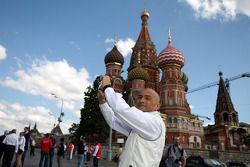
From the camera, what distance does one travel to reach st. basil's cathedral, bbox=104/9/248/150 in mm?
39469

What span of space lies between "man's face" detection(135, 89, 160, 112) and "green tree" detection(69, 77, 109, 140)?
2873cm

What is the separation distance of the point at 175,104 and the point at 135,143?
39483 millimetres

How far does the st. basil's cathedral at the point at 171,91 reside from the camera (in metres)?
39.5

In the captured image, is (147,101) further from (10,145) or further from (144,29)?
(144,29)

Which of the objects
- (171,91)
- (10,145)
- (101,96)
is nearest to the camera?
(101,96)

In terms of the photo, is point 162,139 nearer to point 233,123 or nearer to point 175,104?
point 175,104

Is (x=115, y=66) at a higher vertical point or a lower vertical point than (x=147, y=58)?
lower

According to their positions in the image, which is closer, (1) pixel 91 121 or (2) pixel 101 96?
(2) pixel 101 96

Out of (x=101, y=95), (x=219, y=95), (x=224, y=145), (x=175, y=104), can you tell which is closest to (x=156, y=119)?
(x=101, y=95)

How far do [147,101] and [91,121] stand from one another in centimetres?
3015

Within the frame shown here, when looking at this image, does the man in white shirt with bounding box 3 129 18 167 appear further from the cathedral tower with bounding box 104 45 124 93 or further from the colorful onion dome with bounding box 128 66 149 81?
the cathedral tower with bounding box 104 45 124 93

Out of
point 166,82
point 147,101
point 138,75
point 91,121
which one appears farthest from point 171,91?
point 147,101

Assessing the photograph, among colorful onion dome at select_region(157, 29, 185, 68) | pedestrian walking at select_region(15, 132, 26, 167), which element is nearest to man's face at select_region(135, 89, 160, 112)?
pedestrian walking at select_region(15, 132, 26, 167)

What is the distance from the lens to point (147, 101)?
8.36 feet
